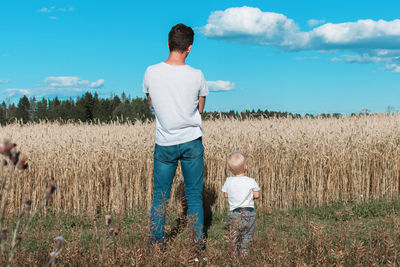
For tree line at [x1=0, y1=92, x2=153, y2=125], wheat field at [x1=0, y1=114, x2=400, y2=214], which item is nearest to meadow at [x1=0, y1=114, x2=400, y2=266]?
wheat field at [x1=0, y1=114, x2=400, y2=214]

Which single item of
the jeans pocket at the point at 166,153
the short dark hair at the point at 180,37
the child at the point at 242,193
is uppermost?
the short dark hair at the point at 180,37

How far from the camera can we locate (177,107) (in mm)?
4105

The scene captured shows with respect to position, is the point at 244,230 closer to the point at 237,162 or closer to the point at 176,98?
the point at 237,162

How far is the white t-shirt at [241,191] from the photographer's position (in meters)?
4.41

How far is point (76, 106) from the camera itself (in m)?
47.2

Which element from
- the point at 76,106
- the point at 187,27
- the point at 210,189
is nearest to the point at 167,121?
the point at 187,27

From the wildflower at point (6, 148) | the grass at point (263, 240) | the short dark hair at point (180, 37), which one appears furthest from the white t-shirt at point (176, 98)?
the wildflower at point (6, 148)

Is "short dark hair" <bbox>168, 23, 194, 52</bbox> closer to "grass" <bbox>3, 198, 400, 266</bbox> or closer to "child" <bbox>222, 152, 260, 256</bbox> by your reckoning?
"child" <bbox>222, 152, 260, 256</bbox>

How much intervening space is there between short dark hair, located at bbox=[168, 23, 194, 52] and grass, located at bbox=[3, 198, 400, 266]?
1.88m

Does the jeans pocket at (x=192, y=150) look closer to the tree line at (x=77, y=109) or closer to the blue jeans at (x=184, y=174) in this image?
the blue jeans at (x=184, y=174)

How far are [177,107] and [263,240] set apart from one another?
6.01ft

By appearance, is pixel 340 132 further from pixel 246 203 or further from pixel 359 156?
pixel 246 203

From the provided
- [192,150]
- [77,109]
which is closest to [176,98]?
[192,150]

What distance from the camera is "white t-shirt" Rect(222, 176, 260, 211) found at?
4414 mm
